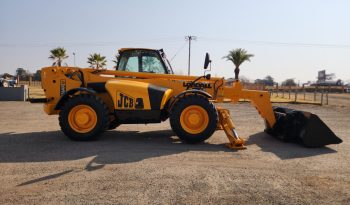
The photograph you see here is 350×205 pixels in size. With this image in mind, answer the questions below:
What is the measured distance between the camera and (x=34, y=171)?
20.8 feet

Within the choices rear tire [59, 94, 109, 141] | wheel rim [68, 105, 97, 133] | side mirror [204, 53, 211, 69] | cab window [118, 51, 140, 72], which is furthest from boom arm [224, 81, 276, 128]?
wheel rim [68, 105, 97, 133]

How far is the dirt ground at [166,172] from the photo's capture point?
5.17 metres

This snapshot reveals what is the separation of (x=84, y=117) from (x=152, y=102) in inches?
68.9

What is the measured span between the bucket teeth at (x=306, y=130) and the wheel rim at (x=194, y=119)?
228 centimetres

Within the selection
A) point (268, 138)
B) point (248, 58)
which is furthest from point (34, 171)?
point (248, 58)

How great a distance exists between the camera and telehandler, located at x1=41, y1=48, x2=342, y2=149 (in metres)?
8.98

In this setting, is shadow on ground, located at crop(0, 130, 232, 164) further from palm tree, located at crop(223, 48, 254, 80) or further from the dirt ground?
palm tree, located at crop(223, 48, 254, 80)

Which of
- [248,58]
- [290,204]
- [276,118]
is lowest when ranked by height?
[290,204]

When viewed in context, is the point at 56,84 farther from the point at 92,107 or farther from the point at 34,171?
the point at 34,171

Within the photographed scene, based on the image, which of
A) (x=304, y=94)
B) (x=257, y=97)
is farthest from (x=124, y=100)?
(x=304, y=94)

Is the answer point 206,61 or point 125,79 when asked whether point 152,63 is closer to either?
point 125,79

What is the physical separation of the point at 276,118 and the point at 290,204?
216 inches

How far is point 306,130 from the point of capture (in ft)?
29.4

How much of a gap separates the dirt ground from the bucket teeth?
239mm
